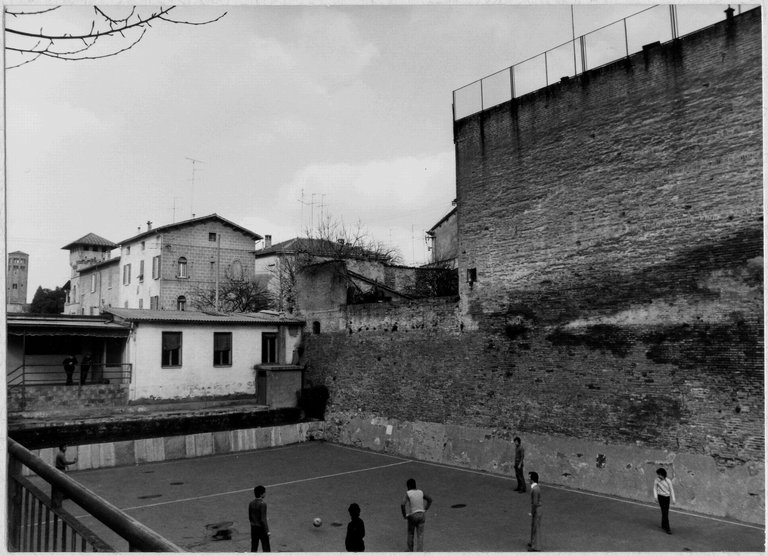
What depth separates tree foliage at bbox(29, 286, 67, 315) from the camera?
50281 millimetres

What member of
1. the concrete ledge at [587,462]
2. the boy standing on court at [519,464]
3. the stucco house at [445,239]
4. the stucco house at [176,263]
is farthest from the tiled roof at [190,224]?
the boy standing on court at [519,464]

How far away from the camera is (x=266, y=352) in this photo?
23.7 meters

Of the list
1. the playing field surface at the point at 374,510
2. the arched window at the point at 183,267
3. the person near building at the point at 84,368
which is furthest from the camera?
the arched window at the point at 183,267

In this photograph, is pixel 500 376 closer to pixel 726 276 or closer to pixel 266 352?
pixel 726 276

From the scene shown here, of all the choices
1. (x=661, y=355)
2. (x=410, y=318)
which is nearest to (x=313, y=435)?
(x=410, y=318)

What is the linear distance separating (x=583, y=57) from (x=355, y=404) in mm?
12945

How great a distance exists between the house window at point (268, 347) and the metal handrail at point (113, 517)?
20.4 m

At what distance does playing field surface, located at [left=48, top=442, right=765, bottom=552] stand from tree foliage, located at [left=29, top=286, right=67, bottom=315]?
129 ft

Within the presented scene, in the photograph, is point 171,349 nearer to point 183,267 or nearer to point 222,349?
point 222,349

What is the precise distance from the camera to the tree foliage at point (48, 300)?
1980 inches

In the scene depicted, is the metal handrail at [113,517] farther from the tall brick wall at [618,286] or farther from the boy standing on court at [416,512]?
the tall brick wall at [618,286]

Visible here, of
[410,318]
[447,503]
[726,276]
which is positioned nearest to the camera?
[726,276]

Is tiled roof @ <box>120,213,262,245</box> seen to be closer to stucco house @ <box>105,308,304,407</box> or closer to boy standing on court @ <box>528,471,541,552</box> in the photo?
stucco house @ <box>105,308,304,407</box>

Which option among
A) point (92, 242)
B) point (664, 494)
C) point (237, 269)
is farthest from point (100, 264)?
point (664, 494)
